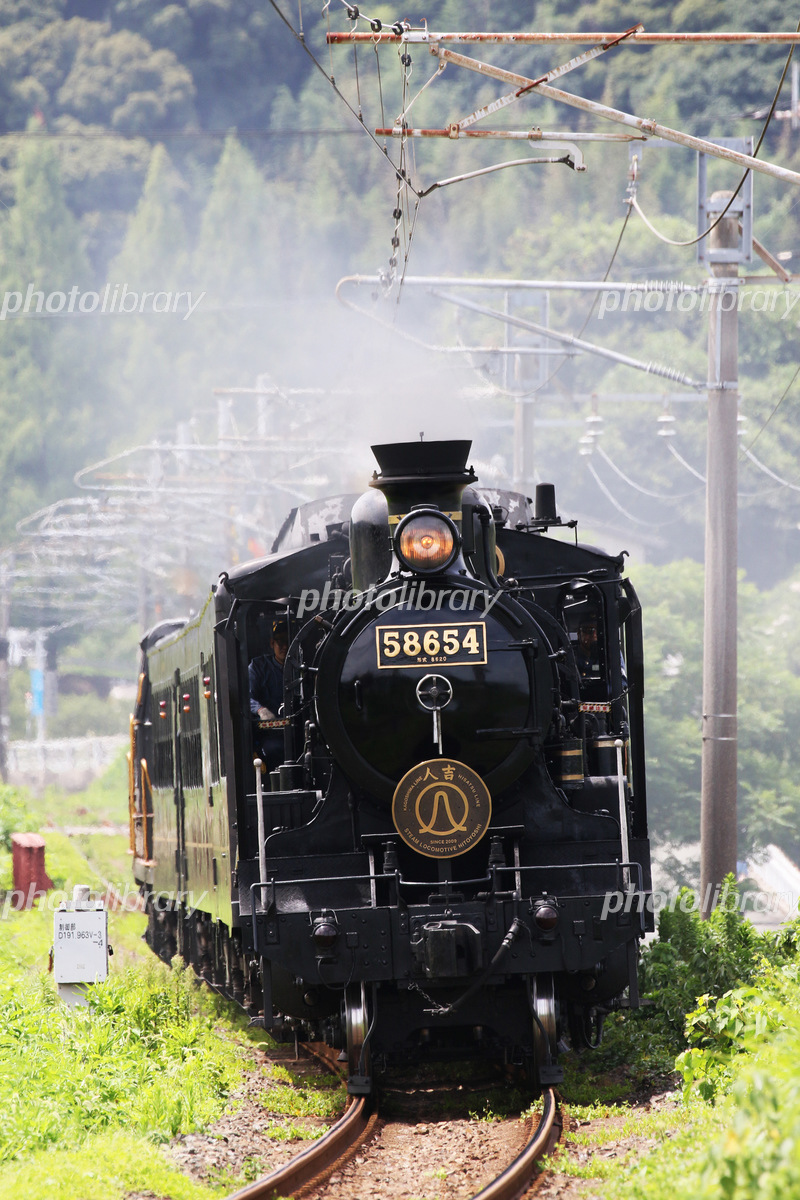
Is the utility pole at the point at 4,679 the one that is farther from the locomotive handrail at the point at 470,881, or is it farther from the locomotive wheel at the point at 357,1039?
the locomotive wheel at the point at 357,1039

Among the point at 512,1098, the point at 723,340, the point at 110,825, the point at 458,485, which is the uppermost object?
the point at 723,340

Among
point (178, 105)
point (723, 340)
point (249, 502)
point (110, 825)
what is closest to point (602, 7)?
point (178, 105)

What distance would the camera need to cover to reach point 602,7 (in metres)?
75.0

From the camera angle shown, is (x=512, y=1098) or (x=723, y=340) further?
(x=723, y=340)

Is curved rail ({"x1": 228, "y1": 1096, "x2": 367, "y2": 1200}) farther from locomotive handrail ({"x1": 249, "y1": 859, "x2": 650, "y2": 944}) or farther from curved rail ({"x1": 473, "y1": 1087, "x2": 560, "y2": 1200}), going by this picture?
locomotive handrail ({"x1": 249, "y1": 859, "x2": 650, "y2": 944})

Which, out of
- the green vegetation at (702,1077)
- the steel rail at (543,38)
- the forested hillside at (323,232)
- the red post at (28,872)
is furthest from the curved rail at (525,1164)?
the forested hillside at (323,232)

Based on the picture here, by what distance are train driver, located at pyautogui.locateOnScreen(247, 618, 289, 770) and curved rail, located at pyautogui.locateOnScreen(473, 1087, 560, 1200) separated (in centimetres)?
293

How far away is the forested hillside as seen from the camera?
61.3 m

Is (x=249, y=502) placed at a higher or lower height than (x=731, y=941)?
higher

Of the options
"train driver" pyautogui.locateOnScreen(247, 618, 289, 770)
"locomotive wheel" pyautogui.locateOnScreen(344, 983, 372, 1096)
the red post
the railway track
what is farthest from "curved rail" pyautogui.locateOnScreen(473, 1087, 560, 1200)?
the red post

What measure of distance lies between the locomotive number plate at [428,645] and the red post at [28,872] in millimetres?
12220

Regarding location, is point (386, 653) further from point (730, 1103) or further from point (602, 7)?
point (602, 7)

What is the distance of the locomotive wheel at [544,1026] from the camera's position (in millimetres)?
8664

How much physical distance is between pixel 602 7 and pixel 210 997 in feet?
235
